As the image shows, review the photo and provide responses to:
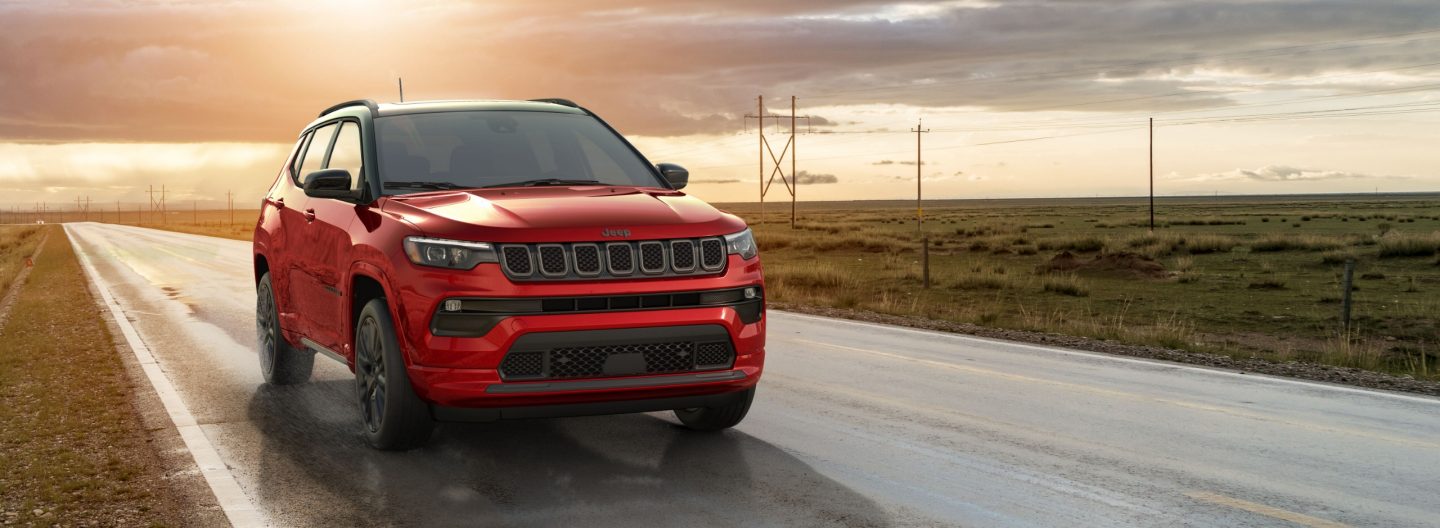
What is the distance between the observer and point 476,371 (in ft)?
18.2

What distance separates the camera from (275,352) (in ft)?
29.1

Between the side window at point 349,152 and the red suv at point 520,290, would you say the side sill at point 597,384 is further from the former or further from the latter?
the side window at point 349,152

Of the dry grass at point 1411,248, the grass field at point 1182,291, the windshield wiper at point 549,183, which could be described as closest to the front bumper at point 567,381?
the windshield wiper at point 549,183

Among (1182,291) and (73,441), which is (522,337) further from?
(1182,291)

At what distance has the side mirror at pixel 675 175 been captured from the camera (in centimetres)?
712

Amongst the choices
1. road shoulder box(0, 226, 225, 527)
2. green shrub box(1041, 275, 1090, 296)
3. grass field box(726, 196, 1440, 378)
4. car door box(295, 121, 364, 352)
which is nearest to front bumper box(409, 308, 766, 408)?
road shoulder box(0, 226, 225, 527)

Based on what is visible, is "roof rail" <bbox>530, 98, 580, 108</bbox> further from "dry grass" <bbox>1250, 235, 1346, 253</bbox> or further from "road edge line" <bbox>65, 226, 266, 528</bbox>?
"dry grass" <bbox>1250, 235, 1346, 253</bbox>

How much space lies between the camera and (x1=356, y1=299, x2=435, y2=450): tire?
596 centimetres

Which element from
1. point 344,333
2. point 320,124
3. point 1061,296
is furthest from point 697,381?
point 1061,296

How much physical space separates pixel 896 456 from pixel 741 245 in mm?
1365

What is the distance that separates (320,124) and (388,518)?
13.8 ft

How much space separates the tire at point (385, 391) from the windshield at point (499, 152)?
32.3 inches

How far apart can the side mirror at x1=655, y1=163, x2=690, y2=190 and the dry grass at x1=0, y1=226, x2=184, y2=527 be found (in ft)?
10.2

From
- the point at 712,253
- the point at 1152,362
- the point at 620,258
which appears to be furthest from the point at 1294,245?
the point at 620,258
